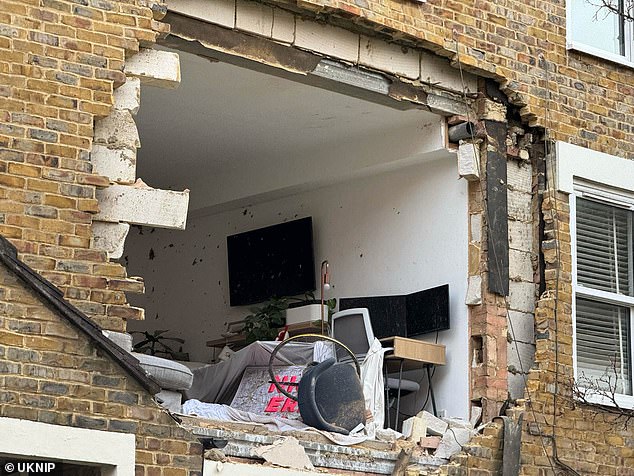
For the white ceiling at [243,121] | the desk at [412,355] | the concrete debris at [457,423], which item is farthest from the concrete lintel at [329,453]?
the white ceiling at [243,121]

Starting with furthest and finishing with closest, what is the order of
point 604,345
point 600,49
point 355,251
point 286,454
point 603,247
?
point 600,49
point 355,251
point 603,247
point 604,345
point 286,454

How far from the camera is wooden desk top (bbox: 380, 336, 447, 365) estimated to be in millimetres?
10977

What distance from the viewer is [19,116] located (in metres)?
8.64

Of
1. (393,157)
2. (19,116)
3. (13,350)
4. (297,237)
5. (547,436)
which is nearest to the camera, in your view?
(13,350)

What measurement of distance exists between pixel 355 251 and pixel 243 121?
164cm

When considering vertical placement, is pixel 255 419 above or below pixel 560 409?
below

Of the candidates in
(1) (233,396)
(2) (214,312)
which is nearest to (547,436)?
(1) (233,396)

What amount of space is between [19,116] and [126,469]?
2.44 meters

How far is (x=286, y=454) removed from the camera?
9.73 m

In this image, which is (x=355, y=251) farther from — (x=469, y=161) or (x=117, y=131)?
(x=117, y=131)

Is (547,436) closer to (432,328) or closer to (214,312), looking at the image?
(432,328)

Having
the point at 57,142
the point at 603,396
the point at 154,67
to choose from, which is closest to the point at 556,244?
the point at 603,396

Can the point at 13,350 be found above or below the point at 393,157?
below

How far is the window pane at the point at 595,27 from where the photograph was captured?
40.7 ft
